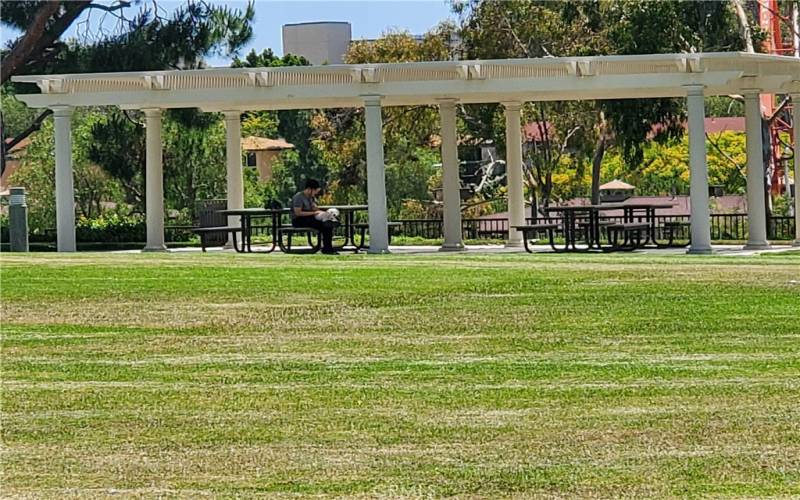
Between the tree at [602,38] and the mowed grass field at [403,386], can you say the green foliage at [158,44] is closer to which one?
the tree at [602,38]

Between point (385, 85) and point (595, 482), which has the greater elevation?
point (385, 85)

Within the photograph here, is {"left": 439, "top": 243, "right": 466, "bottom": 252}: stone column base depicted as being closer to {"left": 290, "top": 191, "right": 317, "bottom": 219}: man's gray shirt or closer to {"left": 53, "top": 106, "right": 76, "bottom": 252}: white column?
{"left": 290, "top": 191, "right": 317, "bottom": 219}: man's gray shirt

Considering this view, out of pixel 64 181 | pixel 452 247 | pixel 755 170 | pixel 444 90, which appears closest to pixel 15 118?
pixel 64 181

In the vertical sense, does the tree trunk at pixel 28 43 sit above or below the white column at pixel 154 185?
above

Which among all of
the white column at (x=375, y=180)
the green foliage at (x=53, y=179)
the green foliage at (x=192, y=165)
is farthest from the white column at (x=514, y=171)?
the green foliage at (x=53, y=179)

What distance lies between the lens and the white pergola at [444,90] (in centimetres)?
2569

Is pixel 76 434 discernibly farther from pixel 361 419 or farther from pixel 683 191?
pixel 683 191

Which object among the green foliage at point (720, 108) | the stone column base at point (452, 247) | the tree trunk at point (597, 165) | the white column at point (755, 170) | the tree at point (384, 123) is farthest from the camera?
the green foliage at point (720, 108)

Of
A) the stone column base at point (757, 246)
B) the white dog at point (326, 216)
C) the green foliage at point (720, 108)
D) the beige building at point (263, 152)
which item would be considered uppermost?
the green foliage at point (720, 108)

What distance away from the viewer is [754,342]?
11.7 meters

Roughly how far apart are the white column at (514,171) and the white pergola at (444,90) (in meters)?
1.10

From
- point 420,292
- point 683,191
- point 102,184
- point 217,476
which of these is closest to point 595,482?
point 217,476

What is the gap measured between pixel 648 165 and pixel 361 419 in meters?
56.0

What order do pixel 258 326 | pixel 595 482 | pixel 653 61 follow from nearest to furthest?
pixel 595 482 < pixel 258 326 < pixel 653 61
